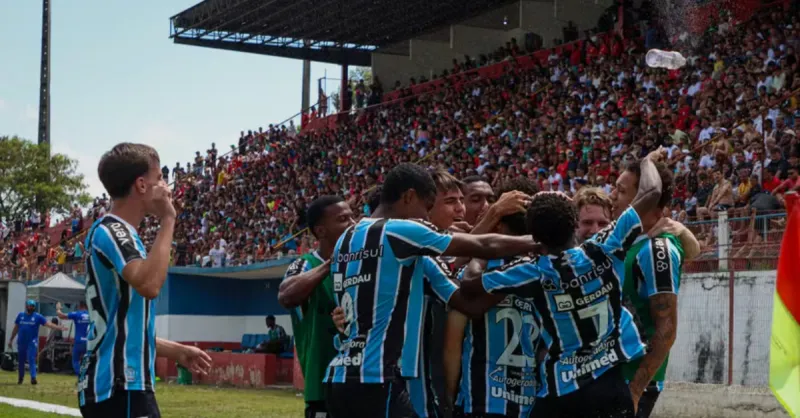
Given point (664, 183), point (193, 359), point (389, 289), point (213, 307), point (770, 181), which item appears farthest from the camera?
point (213, 307)

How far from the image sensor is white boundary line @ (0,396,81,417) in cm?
1550

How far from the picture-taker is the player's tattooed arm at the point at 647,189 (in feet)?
Answer: 16.8

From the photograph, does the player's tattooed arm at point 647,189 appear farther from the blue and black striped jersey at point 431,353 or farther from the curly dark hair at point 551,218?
the blue and black striped jersey at point 431,353

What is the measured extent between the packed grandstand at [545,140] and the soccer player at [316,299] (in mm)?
829

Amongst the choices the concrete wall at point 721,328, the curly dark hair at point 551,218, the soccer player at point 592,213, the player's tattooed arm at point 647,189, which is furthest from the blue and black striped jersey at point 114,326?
the concrete wall at point 721,328

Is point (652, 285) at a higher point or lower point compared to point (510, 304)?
higher

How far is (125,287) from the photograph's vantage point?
4699 mm

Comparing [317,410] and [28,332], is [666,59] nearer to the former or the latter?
[317,410]

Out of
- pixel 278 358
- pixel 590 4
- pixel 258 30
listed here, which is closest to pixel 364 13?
pixel 258 30

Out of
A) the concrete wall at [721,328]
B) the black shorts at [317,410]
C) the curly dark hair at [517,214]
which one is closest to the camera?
the curly dark hair at [517,214]

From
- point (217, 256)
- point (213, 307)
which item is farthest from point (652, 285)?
point (213, 307)

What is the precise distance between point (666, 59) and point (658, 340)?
14067 mm

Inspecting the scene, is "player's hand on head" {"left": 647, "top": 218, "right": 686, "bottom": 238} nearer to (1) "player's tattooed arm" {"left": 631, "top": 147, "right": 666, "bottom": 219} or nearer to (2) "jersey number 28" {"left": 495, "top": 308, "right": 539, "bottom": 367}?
(1) "player's tattooed arm" {"left": 631, "top": 147, "right": 666, "bottom": 219}

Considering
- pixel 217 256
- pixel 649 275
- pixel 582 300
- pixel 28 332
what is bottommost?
pixel 28 332
